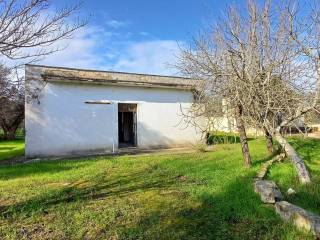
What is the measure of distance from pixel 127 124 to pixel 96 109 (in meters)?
4.73

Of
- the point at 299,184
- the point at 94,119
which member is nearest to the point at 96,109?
the point at 94,119

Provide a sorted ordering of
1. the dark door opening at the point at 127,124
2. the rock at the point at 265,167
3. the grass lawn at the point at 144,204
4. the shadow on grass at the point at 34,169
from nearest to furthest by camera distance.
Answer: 1. the grass lawn at the point at 144,204
2. the rock at the point at 265,167
3. the shadow on grass at the point at 34,169
4. the dark door opening at the point at 127,124

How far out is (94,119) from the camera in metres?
17.8

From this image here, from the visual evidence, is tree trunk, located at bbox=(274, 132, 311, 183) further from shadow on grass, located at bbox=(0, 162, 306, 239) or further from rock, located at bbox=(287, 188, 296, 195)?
shadow on grass, located at bbox=(0, 162, 306, 239)

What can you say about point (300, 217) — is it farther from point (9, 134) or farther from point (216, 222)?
point (9, 134)

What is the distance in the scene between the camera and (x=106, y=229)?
5309 mm

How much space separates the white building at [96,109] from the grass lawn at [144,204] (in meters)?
5.73

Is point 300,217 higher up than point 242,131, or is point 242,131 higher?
point 242,131

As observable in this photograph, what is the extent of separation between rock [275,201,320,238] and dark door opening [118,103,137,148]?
14.1 metres

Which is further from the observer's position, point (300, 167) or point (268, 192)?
point (300, 167)

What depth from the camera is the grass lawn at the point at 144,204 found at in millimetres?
5129

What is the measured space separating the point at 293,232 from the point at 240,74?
4928 mm

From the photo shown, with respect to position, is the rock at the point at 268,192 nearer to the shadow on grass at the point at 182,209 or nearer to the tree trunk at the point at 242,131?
the shadow on grass at the point at 182,209

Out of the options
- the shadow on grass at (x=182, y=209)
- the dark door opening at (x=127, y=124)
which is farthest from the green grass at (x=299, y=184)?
the dark door opening at (x=127, y=124)
